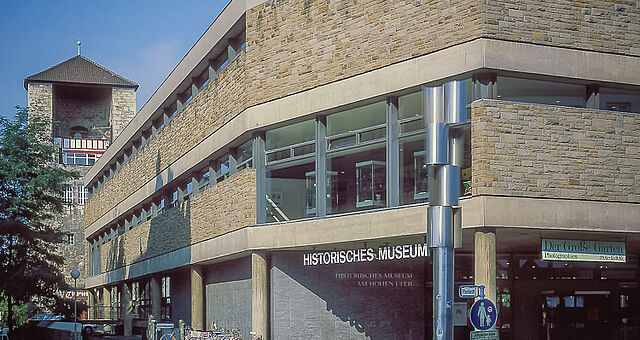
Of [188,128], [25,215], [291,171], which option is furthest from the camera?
[25,215]

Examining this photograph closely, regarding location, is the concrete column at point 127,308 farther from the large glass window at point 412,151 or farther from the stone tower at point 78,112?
the stone tower at point 78,112

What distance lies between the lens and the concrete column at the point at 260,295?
80.4 feet

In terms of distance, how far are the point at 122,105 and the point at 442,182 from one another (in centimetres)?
7423

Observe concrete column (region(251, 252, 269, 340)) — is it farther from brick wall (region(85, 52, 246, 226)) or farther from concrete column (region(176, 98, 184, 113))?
concrete column (region(176, 98, 184, 113))

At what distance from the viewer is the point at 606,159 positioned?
64.6 feet

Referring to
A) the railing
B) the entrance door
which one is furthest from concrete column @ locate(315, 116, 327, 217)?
the railing

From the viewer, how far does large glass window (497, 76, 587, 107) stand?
19.5 metres

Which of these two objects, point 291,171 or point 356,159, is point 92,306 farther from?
point 356,159

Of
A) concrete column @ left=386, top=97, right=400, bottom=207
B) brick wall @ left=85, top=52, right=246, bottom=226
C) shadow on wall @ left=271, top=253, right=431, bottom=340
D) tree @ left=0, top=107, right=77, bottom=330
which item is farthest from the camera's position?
tree @ left=0, top=107, right=77, bottom=330

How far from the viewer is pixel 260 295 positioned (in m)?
24.5

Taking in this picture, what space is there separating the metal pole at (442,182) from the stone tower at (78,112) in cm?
7285

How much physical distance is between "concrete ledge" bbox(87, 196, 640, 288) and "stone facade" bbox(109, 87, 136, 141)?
59.4 meters

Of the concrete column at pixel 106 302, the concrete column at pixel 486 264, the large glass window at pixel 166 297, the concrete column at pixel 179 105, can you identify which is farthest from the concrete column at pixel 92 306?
the concrete column at pixel 486 264

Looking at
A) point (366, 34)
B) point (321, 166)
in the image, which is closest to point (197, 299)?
point (321, 166)
